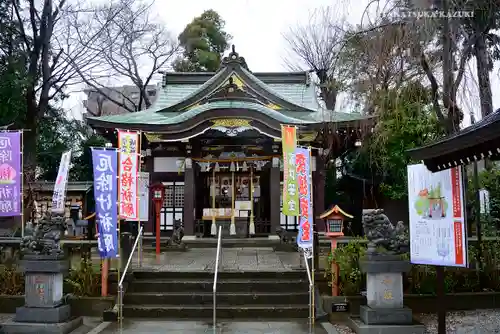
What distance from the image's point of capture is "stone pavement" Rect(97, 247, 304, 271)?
10.3m

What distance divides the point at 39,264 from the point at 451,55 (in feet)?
24.1

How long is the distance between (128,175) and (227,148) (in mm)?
7554

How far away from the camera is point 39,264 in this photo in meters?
7.63

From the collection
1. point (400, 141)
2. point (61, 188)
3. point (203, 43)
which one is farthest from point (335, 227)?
point (203, 43)

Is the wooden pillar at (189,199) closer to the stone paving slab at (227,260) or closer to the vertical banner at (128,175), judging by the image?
the stone paving slab at (227,260)

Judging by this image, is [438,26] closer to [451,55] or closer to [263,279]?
[451,55]

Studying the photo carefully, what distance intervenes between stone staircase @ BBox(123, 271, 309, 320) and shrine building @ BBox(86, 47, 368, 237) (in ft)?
20.8

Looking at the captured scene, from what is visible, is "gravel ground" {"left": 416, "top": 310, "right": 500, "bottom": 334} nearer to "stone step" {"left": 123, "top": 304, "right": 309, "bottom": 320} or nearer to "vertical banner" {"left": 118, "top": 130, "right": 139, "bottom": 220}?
Result: "stone step" {"left": 123, "top": 304, "right": 309, "bottom": 320}

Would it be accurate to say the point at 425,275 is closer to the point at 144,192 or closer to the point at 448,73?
the point at 448,73

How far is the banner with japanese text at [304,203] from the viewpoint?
28.1 feet

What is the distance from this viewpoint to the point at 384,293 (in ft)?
24.5

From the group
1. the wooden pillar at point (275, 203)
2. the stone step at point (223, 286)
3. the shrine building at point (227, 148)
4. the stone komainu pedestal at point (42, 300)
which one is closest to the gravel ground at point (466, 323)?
the stone step at point (223, 286)

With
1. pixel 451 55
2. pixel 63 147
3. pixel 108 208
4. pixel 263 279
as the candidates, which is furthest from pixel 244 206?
pixel 63 147

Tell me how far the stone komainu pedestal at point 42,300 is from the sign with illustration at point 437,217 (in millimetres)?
5539
